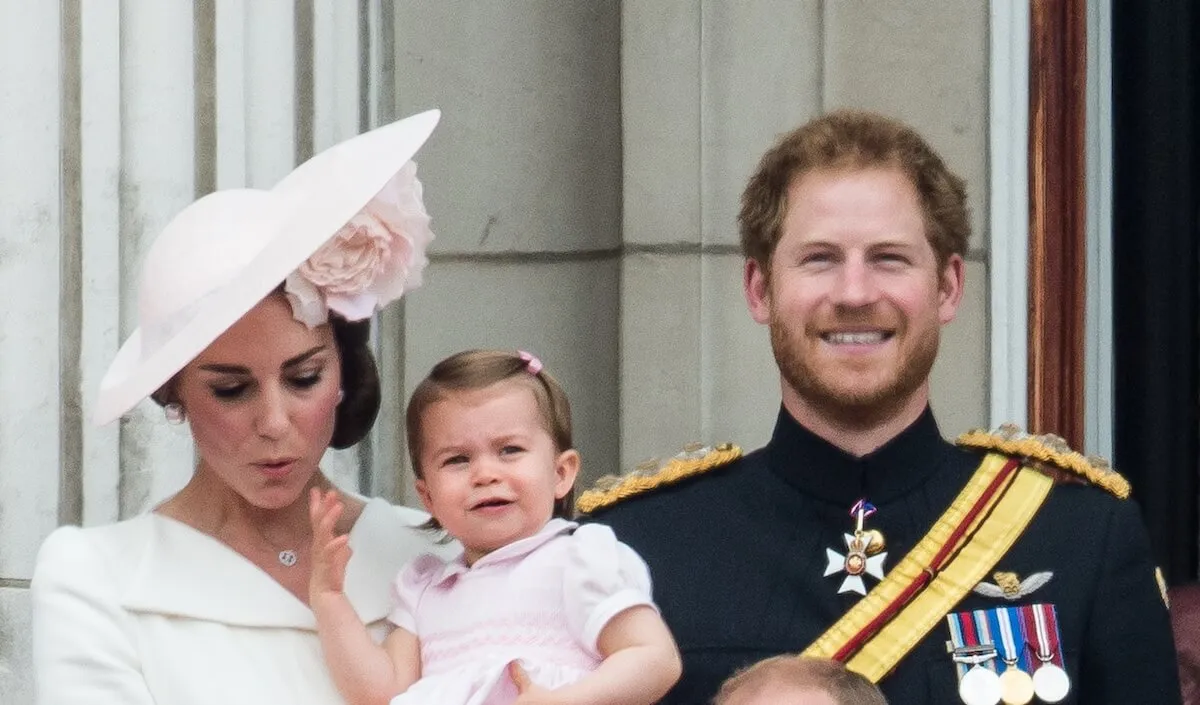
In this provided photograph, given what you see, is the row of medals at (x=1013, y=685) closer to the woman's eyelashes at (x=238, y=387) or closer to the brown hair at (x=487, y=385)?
the brown hair at (x=487, y=385)

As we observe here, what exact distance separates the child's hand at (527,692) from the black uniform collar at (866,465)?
65 centimetres

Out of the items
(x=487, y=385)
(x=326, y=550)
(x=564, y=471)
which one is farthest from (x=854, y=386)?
(x=326, y=550)

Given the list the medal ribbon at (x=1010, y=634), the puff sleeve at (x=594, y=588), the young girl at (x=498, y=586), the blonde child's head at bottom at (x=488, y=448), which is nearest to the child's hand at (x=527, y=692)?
the young girl at (x=498, y=586)

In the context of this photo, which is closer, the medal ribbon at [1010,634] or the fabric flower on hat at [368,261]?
the fabric flower on hat at [368,261]

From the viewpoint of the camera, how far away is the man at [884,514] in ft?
10.1

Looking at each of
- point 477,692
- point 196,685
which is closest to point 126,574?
point 196,685

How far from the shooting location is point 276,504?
2930mm

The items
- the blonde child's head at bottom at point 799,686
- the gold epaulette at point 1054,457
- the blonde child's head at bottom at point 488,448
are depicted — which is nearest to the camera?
the blonde child's head at bottom at point 799,686

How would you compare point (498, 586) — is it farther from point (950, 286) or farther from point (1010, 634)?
point (950, 286)

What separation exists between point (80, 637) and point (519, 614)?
1.89 ft

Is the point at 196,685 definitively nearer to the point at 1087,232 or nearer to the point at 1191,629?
the point at 1191,629

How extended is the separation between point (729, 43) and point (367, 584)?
6.40 ft

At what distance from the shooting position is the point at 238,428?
2855 mm

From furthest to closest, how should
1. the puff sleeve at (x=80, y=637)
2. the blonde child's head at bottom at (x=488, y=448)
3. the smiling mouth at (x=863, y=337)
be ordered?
1. the smiling mouth at (x=863, y=337)
2. the blonde child's head at bottom at (x=488, y=448)
3. the puff sleeve at (x=80, y=637)
